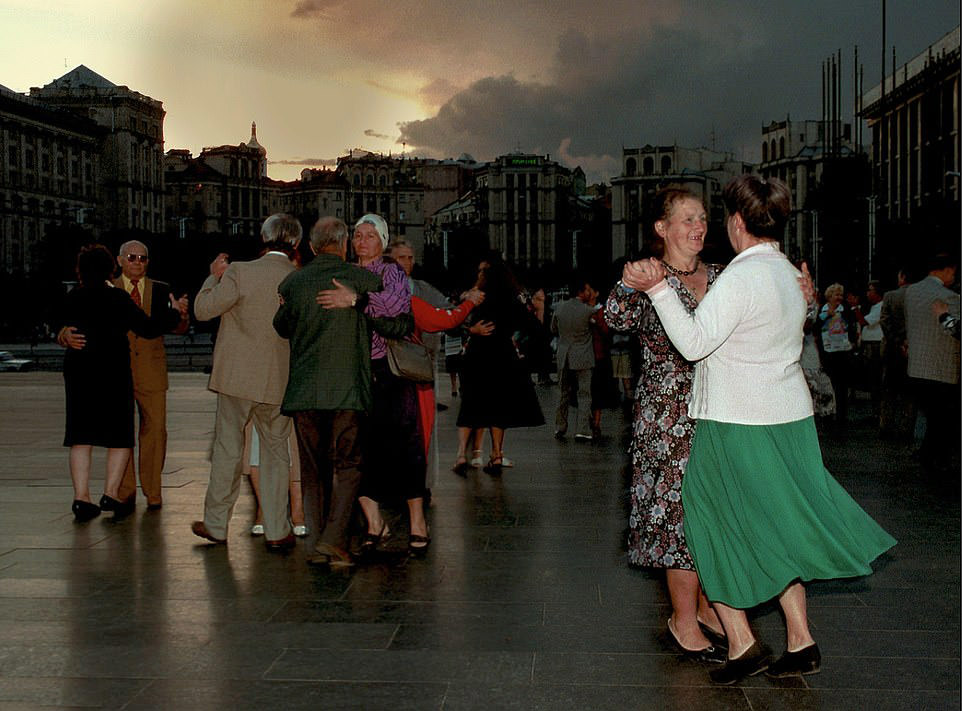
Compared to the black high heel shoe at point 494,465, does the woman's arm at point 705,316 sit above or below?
above

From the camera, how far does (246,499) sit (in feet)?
31.1

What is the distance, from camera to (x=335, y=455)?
6918 millimetres

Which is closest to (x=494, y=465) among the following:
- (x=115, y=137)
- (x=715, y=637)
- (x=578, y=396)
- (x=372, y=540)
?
(x=578, y=396)

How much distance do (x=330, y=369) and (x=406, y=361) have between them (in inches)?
24.8

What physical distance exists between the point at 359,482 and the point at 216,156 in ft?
630

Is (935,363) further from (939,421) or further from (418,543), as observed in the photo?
(418,543)

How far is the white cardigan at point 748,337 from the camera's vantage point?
452 centimetres

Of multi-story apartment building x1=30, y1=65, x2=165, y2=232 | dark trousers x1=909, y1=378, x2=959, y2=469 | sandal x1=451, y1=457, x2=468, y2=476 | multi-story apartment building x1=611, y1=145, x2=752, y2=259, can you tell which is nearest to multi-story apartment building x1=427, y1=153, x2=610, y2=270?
multi-story apartment building x1=611, y1=145, x2=752, y2=259

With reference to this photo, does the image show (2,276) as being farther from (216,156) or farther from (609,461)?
(216,156)

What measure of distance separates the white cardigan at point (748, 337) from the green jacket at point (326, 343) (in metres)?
2.59

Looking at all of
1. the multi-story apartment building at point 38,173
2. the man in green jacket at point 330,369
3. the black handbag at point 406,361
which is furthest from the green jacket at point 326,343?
the multi-story apartment building at point 38,173

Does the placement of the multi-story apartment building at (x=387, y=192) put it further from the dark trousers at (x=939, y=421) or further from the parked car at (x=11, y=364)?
the dark trousers at (x=939, y=421)

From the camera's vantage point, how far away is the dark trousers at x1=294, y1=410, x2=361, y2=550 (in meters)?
6.89

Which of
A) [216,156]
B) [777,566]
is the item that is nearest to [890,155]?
[777,566]
